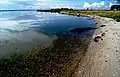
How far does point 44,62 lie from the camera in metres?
32.8

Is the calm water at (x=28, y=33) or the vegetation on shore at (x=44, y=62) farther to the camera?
the calm water at (x=28, y=33)

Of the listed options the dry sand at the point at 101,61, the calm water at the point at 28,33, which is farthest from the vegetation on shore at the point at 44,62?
the calm water at the point at 28,33

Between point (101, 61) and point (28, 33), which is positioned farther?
point (28, 33)

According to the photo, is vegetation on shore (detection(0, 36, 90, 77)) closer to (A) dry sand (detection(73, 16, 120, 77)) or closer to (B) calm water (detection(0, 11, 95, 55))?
A: (A) dry sand (detection(73, 16, 120, 77))

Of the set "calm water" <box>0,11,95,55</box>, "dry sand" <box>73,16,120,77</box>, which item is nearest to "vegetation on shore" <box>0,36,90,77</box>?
"dry sand" <box>73,16,120,77</box>

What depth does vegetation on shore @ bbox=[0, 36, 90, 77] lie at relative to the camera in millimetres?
28359

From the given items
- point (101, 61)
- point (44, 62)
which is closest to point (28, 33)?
point (44, 62)

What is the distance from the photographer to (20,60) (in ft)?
108

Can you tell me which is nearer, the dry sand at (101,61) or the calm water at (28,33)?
the dry sand at (101,61)

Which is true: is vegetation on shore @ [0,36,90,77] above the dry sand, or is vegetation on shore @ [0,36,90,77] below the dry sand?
above

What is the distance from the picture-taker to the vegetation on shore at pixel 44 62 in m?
28.4

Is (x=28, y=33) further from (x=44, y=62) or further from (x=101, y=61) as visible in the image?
(x=101, y=61)

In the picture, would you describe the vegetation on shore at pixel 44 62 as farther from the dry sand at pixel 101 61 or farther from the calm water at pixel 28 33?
the calm water at pixel 28 33

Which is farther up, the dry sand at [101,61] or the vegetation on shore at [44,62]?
the vegetation on shore at [44,62]
